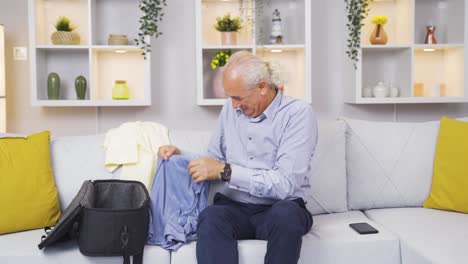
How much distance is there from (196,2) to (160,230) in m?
1.91

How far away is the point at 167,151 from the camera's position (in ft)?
8.32

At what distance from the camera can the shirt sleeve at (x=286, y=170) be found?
224cm

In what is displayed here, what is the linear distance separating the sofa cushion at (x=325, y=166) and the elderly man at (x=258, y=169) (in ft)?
0.86

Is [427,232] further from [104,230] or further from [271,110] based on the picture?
[104,230]

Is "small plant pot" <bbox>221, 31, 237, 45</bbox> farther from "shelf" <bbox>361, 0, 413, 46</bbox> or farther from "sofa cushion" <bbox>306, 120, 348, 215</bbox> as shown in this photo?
"sofa cushion" <bbox>306, 120, 348, 215</bbox>

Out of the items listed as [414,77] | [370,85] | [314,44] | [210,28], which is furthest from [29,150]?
[414,77]

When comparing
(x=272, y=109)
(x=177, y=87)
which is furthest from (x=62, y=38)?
(x=272, y=109)

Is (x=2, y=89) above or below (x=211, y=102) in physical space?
above

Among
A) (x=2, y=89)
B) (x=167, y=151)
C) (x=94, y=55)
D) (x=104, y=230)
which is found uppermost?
(x=94, y=55)

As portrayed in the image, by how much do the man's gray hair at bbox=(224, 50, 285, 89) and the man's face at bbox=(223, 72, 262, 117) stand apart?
19 mm

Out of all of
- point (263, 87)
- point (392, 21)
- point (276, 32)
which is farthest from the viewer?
point (392, 21)

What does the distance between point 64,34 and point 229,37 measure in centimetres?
111

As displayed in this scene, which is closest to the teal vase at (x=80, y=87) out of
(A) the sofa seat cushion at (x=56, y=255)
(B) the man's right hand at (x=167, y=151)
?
(B) the man's right hand at (x=167, y=151)

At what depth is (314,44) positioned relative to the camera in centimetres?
416
